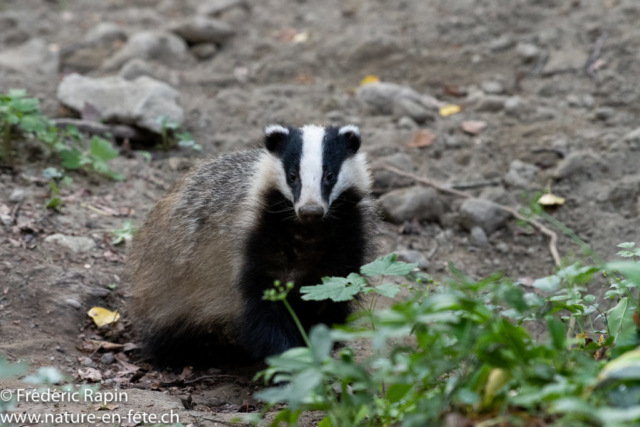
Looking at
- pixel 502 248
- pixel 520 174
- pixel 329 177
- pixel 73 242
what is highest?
pixel 329 177

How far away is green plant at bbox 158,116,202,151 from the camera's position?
6.36 meters

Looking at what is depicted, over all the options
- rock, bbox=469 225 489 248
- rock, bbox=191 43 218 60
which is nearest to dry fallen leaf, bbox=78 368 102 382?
rock, bbox=469 225 489 248

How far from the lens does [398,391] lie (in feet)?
7.53

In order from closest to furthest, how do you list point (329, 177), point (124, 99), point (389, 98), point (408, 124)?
point (329, 177) → point (124, 99) → point (408, 124) → point (389, 98)

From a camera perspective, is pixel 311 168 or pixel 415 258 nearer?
pixel 311 168

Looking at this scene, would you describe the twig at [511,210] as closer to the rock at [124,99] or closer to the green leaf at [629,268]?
the rock at [124,99]

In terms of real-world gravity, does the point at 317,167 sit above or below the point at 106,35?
below

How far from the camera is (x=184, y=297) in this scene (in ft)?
14.5

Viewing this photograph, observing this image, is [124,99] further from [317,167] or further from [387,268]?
[387,268]

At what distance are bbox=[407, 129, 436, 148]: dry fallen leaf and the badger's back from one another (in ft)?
7.67

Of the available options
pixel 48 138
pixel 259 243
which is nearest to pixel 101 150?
pixel 48 138

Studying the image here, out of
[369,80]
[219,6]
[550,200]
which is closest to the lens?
[550,200]

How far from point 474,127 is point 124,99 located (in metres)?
3.22

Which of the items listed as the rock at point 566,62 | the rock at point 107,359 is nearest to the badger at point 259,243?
the rock at point 107,359
